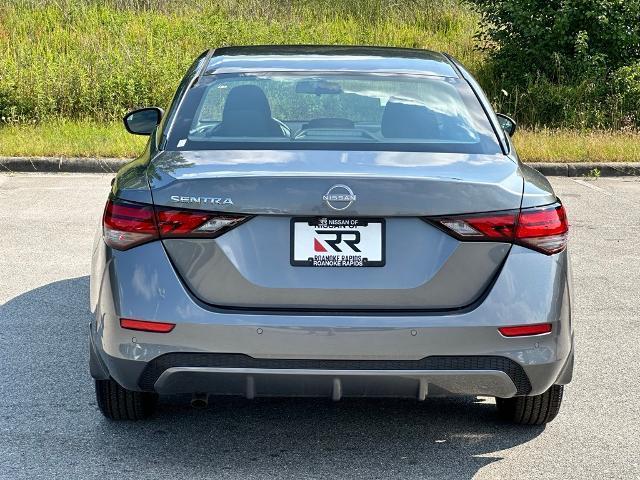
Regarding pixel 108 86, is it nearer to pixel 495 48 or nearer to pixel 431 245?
pixel 495 48

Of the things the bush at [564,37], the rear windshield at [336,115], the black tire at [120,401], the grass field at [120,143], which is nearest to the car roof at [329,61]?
the rear windshield at [336,115]

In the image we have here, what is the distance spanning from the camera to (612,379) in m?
5.79

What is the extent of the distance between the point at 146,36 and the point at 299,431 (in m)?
15.1

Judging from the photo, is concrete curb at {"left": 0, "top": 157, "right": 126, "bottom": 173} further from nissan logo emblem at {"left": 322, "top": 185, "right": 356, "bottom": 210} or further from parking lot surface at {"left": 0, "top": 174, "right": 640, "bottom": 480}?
nissan logo emblem at {"left": 322, "top": 185, "right": 356, "bottom": 210}

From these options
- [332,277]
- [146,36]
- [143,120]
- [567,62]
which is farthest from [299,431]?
[146,36]

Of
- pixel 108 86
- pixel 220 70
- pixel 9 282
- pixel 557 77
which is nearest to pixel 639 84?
pixel 557 77

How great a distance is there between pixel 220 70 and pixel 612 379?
2.37 m

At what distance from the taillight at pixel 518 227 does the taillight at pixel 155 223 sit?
2.39ft

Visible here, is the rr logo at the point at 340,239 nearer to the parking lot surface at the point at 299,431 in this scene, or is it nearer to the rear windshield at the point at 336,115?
the rear windshield at the point at 336,115

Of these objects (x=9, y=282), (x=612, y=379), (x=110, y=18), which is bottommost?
(x=110, y=18)

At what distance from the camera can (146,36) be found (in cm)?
1923

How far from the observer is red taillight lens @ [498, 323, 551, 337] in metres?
4.15

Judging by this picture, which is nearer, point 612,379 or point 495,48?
point 612,379

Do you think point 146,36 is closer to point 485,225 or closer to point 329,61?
point 329,61
